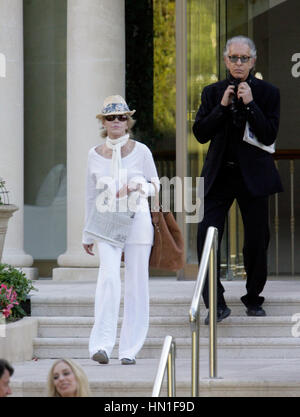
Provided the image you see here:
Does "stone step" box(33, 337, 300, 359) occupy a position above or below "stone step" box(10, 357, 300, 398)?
above

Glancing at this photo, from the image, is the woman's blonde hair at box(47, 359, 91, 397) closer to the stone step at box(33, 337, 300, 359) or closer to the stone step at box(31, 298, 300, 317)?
the stone step at box(33, 337, 300, 359)

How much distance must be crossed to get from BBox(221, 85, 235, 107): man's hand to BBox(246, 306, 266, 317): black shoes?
1.48 m

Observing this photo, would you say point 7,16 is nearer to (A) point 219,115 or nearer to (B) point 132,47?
(B) point 132,47

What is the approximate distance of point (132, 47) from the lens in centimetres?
1284

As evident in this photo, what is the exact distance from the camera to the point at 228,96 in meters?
7.73

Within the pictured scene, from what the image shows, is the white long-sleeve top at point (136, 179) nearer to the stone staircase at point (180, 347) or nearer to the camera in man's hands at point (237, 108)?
the camera in man's hands at point (237, 108)

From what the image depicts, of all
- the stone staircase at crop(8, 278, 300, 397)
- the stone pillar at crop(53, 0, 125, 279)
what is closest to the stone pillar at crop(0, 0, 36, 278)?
the stone pillar at crop(53, 0, 125, 279)

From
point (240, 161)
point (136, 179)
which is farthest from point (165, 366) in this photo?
point (240, 161)

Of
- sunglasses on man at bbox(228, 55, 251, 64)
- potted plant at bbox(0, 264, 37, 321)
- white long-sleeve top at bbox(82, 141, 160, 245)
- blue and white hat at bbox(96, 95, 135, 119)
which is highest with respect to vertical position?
sunglasses on man at bbox(228, 55, 251, 64)

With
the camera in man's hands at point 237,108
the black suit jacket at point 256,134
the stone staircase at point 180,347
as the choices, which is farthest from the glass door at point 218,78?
the camera in man's hands at point 237,108

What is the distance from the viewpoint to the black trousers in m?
7.92

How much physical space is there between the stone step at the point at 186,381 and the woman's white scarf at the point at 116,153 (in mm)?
1251

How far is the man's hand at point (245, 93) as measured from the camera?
25.1 feet

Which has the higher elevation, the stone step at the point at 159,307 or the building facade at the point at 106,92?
the building facade at the point at 106,92
